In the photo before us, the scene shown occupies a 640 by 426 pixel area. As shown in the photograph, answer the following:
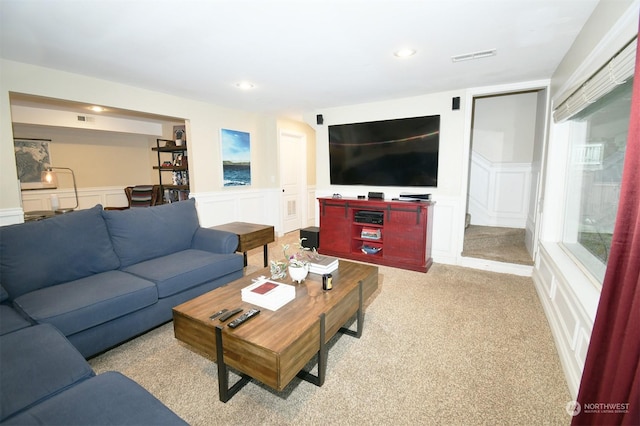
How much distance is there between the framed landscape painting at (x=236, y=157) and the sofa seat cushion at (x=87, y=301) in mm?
2702

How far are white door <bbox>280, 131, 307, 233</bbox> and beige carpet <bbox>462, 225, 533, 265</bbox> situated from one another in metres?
3.29

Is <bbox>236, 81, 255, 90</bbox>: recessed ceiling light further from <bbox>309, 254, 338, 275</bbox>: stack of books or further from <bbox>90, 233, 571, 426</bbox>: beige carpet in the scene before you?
<bbox>90, 233, 571, 426</bbox>: beige carpet

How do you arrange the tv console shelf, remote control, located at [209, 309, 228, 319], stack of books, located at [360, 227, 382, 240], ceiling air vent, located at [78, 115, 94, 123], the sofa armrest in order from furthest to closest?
ceiling air vent, located at [78, 115, 94, 123] < stack of books, located at [360, 227, 382, 240] < the tv console shelf < the sofa armrest < remote control, located at [209, 309, 228, 319]

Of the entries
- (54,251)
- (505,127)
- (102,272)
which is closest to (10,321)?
(54,251)

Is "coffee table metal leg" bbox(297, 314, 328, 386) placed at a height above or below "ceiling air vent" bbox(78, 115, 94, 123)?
below

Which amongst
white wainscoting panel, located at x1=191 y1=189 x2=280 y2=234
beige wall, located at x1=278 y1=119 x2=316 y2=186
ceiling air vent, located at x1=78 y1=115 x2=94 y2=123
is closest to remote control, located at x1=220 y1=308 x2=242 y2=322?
white wainscoting panel, located at x1=191 y1=189 x2=280 y2=234

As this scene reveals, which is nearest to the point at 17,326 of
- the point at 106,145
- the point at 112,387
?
the point at 112,387

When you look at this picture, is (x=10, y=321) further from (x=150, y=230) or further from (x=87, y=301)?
(x=150, y=230)

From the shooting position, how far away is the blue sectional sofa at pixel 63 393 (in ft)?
3.27

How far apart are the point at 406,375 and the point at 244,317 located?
1.09m

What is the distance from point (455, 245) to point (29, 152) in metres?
7.43

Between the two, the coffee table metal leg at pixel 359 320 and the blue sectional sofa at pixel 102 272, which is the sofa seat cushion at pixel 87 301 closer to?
the blue sectional sofa at pixel 102 272

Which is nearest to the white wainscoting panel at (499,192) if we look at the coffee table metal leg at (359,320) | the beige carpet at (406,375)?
the beige carpet at (406,375)

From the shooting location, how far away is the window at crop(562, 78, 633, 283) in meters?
1.87
